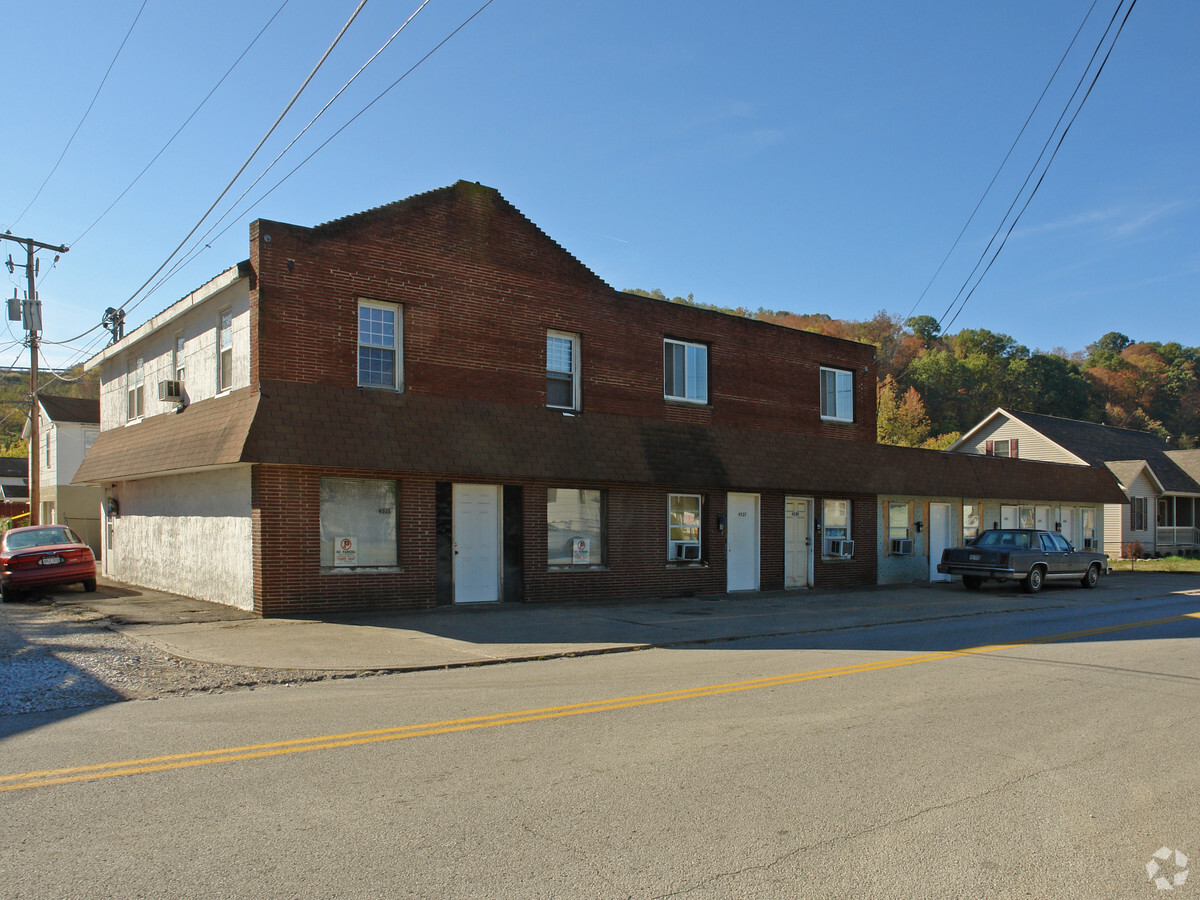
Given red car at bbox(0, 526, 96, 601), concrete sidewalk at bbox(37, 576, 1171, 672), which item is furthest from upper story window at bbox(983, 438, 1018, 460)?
red car at bbox(0, 526, 96, 601)

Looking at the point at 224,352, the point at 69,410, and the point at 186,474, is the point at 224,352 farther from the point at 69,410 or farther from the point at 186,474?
the point at 69,410

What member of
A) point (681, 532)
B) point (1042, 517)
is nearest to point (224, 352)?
point (681, 532)

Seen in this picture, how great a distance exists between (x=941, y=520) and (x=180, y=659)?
2179cm

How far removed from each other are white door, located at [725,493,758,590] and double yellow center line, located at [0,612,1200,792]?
9.75 m

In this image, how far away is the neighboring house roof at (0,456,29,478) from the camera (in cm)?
5741

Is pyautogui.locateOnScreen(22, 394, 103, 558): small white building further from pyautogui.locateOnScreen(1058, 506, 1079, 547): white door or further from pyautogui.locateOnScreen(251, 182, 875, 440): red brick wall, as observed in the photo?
pyautogui.locateOnScreen(1058, 506, 1079, 547): white door

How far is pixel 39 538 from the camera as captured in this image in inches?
731

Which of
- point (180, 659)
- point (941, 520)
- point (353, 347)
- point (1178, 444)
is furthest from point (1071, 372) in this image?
point (180, 659)

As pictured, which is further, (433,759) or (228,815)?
(433,759)

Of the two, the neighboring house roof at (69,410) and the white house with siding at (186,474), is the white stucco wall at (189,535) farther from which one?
the neighboring house roof at (69,410)

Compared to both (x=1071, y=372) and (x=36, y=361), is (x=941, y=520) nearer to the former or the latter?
(x=36, y=361)

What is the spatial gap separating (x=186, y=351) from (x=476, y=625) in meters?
9.10

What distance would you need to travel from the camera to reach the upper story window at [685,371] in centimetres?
1997

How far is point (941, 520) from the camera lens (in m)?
26.1
